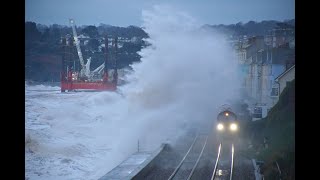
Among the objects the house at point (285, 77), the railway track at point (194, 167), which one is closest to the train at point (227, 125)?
the railway track at point (194, 167)

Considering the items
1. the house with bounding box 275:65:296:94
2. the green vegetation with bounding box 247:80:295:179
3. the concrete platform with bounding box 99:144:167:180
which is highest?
the house with bounding box 275:65:296:94

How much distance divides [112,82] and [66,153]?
305 centimetres

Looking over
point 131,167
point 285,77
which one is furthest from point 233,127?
point 131,167

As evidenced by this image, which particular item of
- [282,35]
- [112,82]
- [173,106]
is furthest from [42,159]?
[282,35]

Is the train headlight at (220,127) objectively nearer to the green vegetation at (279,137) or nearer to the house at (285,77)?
the green vegetation at (279,137)

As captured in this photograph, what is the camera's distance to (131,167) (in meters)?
7.81

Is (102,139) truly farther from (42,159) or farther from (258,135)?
(258,135)

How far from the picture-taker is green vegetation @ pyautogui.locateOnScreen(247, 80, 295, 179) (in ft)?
20.7

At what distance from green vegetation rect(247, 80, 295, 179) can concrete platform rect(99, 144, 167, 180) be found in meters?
2.10

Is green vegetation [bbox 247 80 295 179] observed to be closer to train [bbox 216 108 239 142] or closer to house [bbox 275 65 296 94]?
train [bbox 216 108 239 142]

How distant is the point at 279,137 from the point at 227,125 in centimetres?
155

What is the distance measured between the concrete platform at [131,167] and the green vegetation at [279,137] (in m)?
2.10

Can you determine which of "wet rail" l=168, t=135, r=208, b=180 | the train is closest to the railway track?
"wet rail" l=168, t=135, r=208, b=180
